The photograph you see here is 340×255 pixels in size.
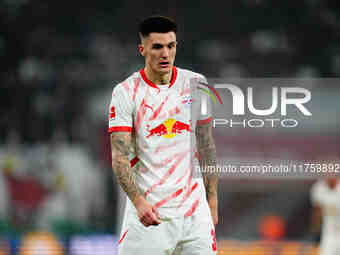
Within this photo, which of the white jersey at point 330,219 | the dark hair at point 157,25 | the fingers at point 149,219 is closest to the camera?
the fingers at point 149,219

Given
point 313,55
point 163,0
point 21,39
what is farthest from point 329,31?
point 21,39

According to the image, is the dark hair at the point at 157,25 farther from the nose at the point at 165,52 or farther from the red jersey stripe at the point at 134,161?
the red jersey stripe at the point at 134,161

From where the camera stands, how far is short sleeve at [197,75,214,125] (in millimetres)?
2997

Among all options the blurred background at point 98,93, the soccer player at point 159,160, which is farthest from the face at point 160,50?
the blurred background at point 98,93

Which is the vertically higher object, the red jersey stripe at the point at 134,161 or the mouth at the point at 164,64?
the mouth at the point at 164,64

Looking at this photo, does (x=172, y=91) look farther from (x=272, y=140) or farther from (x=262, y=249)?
(x=262, y=249)

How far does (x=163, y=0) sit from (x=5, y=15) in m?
2.21

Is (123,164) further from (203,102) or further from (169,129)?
(203,102)

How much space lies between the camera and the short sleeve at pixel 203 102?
2997 mm

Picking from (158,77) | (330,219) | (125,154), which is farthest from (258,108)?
(330,219)

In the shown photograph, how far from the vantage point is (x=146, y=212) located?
8.98 feet

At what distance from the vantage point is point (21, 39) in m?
7.54

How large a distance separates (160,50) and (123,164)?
23.5 inches

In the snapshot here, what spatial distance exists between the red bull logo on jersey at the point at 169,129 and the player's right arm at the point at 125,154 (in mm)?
131
